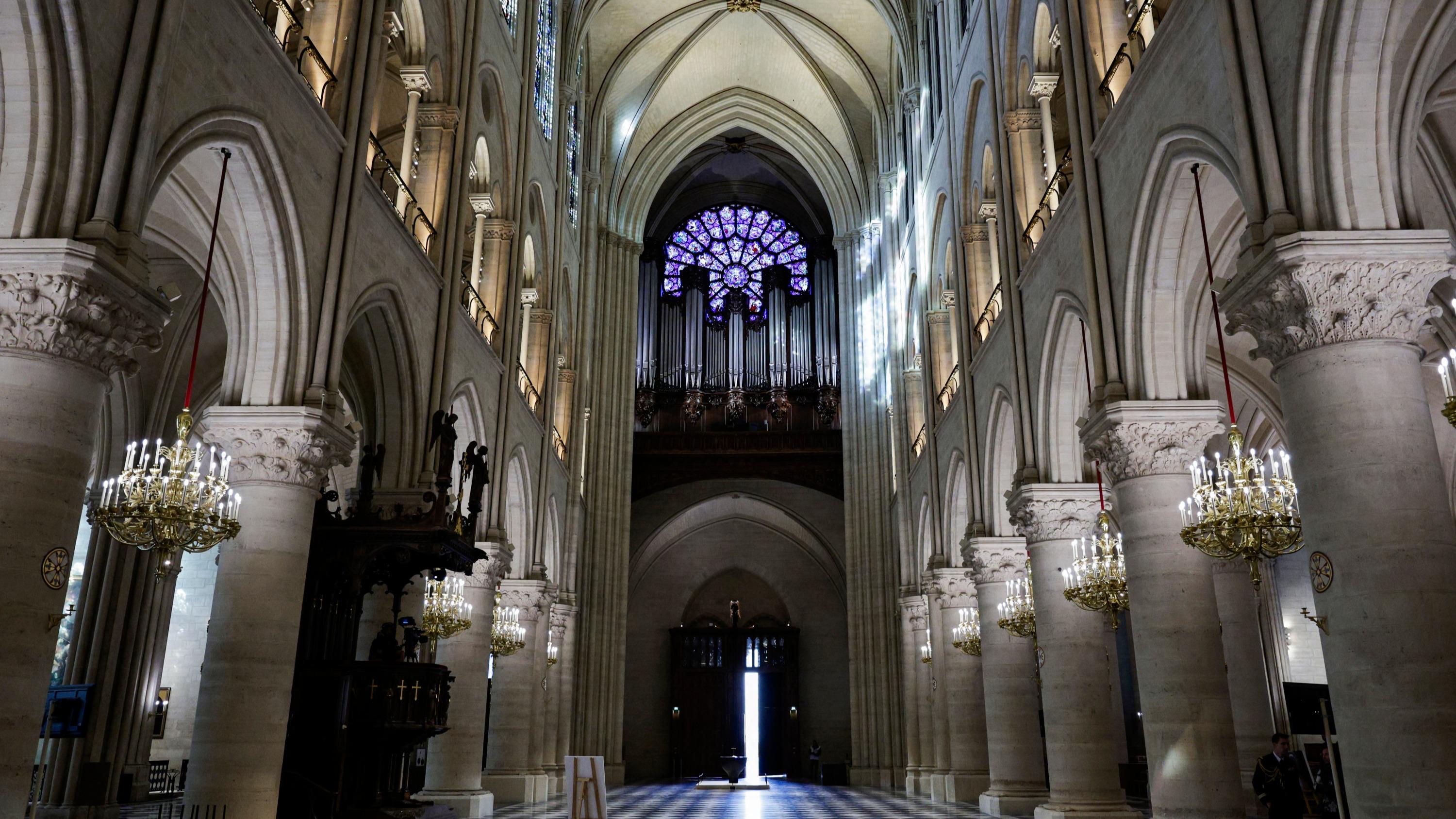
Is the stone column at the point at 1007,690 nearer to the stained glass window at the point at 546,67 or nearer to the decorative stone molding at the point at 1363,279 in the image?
the decorative stone molding at the point at 1363,279

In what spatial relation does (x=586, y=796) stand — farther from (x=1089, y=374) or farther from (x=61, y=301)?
(x=1089, y=374)

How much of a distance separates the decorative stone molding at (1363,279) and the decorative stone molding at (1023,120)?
26.9 ft

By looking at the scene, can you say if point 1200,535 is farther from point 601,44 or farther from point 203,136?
point 601,44

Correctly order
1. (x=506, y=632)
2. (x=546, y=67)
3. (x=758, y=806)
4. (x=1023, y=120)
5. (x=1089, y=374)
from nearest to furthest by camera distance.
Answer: (x=1089, y=374) < (x=1023, y=120) < (x=506, y=632) < (x=758, y=806) < (x=546, y=67)

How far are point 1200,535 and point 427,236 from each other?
9355 mm

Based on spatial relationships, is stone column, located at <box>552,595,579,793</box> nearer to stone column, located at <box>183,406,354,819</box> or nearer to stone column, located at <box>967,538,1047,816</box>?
stone column, located at <box>967,538,1047,816</box>

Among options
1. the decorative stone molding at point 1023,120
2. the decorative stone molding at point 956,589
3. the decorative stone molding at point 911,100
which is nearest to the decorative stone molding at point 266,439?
the decorative stone molding at point 1023,120

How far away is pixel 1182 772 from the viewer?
29.5 ft

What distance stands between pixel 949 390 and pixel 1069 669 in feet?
26.9

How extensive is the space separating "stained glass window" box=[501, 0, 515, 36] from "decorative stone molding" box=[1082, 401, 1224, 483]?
1162 cm

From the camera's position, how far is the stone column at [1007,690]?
15.6m

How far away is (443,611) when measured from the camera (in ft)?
45.6

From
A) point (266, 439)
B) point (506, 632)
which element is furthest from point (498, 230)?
point (266, 439)

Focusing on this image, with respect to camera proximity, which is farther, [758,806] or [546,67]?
[546,67]
